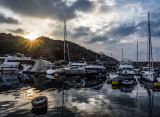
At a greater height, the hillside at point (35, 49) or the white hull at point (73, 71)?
the hillside at point (35, 49)

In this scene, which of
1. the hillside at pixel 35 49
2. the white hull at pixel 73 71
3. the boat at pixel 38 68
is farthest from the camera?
the hillside at pixel 35 49

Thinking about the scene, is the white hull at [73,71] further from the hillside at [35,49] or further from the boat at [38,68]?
the hillside at [35,49]

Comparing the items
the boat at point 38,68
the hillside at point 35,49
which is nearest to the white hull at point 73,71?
the boat at point 38,68

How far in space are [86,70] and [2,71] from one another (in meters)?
26.5

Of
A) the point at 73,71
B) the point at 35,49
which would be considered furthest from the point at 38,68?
the point at 35,49

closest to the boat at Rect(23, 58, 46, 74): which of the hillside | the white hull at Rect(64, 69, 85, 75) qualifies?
the white hull at Rect(64, 69, 85, 75)

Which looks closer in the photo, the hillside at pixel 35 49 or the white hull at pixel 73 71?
Answer: the white hull at pixel 73 71

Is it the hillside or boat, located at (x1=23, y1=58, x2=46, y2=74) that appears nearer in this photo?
boat, located at (x1=23, y1=58, x2=46, y2=74)

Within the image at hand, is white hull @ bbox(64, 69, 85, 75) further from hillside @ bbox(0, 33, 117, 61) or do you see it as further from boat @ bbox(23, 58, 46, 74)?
hillside @ bbox(0, 33, 117, 61)

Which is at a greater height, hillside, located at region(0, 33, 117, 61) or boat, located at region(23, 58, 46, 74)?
hillside, located at region(0, 33, 117, 61)

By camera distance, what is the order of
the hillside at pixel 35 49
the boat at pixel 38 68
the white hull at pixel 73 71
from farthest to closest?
the hillside at pixel 35 49
the boat at pixel 38 68
the white hull at pixel 73 71

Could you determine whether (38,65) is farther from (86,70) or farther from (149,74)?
(149,74)

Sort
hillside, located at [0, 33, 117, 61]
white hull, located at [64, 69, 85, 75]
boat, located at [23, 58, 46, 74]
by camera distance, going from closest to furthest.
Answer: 1. white hull, located at [64, 69, 85, 75]
2. boat, located at [23, 58, 46, 74]
3. hillside, located at [0, 33, 117, 61]

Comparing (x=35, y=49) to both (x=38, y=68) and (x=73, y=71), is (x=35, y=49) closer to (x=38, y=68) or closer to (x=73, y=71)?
(x=38, y=68)
